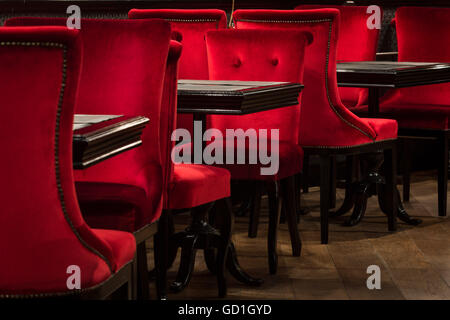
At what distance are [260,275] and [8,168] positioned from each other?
6.45 ft

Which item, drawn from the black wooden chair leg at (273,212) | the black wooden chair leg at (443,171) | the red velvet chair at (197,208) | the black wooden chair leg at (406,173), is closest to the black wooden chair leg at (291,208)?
the black wooden chair leg at (273,212)

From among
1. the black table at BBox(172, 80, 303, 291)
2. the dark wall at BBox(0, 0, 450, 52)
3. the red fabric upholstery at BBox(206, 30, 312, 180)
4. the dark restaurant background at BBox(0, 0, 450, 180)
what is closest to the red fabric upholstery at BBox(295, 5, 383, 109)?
the dark restaurant background at BBox(0, 0, 450, 180)

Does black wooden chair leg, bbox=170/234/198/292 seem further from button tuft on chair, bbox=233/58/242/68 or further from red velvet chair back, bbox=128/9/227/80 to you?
red velvet chair back, bbox=128/9/227/80

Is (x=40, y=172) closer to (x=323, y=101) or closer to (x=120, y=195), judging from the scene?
(x=120, y=195)

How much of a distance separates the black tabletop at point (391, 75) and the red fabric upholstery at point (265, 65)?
2.14 ft

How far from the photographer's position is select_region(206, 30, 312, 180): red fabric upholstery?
3.76m

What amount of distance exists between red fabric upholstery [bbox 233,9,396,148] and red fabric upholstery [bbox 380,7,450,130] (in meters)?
0.83

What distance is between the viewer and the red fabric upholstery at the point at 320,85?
4090 mm

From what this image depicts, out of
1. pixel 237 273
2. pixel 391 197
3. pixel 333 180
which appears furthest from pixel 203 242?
pixel 333 180

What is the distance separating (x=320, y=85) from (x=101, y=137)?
2.26 meters

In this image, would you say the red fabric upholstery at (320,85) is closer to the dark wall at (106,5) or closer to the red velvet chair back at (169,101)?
the red velvet chair back at (169,101)

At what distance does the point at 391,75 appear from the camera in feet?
14.0
